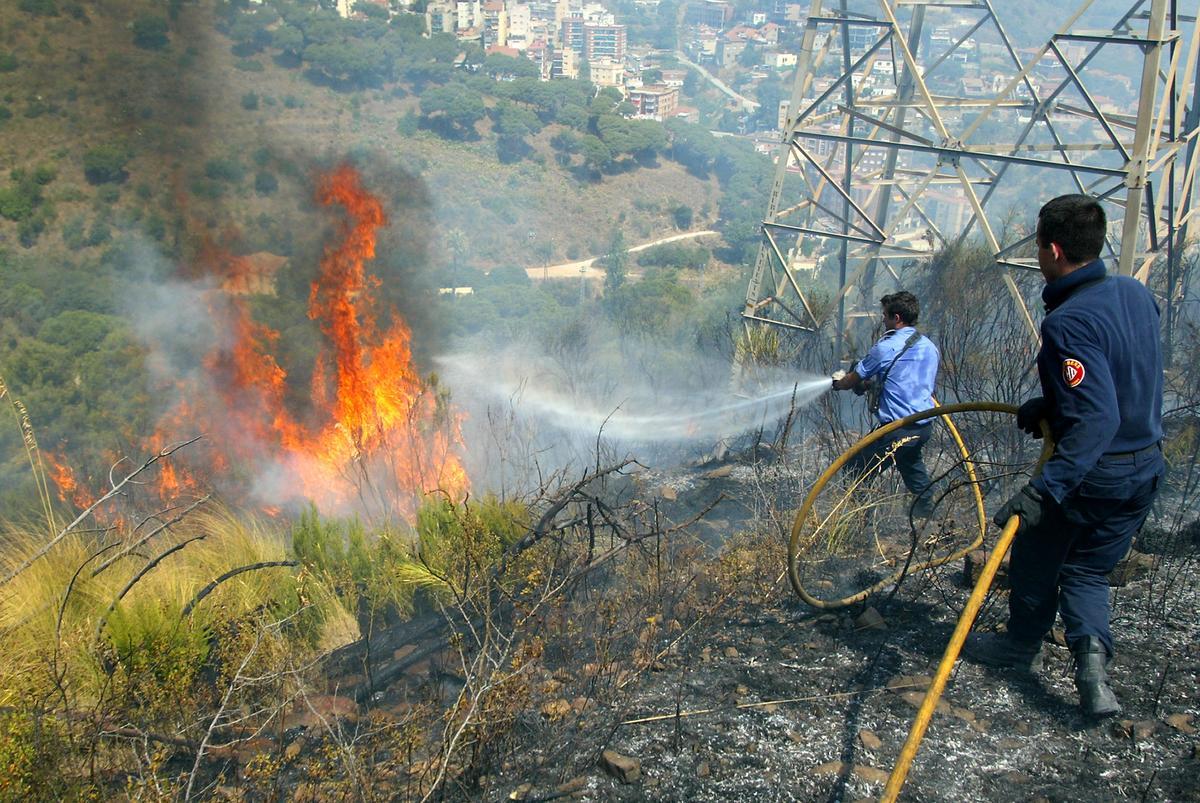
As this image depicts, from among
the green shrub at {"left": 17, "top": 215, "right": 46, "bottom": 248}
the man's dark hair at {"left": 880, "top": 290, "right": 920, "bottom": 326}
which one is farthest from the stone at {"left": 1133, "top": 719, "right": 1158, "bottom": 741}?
the green shrub at {"left": 17, "top": 215, "right": 46, "bottom": 248}

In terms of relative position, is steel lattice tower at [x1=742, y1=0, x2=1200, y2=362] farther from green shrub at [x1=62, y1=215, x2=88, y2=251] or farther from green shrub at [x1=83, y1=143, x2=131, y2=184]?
green shrub at [x1=83, y1=143, x2=131, y2=184]

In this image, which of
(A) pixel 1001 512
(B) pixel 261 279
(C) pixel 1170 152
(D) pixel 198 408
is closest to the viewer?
(A) pixel 1001 512

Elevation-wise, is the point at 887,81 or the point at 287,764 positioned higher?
the point at 887,81

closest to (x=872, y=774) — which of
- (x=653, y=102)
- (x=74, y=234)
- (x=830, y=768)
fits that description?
(x=830, y=768)

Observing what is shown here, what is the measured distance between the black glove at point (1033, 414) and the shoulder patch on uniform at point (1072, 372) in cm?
17

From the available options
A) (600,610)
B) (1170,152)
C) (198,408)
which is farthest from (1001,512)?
A: (198,408)

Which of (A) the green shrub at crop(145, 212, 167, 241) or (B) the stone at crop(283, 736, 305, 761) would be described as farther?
(A) the green shrub at crop(145, 212, 167, 241)

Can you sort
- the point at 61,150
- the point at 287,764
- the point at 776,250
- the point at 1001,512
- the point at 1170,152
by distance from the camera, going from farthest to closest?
the point at 61,150 → the point at 776,250 → the point at 1170,152 → the point at 287,764 → the point at 1001,512

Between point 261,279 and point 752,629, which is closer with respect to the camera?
point 752,629

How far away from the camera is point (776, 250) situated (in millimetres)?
11211

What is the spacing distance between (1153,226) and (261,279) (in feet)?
76.0

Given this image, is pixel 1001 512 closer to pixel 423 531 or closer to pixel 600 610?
pixel 600 610

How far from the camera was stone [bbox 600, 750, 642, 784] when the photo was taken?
11.8ft

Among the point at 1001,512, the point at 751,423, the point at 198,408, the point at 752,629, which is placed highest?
the point at 1001,512
